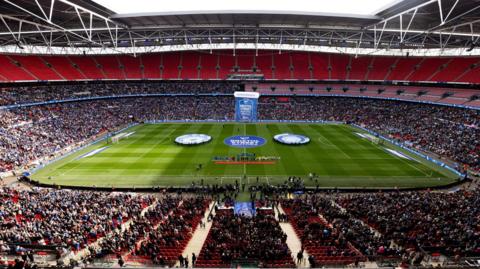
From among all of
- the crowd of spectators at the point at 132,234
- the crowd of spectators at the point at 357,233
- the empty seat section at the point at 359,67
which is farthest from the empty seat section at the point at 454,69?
the crowd of spectators at the point at 132,234

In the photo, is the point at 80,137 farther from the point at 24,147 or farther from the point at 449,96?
the point at 449,96

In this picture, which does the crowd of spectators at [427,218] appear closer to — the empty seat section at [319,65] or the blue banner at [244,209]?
the blue banner at [244,209]

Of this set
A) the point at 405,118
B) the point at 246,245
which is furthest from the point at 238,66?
the point at 246,245

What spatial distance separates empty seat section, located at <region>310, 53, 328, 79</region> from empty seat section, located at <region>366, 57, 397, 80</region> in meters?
9.91

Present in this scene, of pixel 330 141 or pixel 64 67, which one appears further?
pixel 64 67

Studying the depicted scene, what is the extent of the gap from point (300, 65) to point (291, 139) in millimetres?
32617

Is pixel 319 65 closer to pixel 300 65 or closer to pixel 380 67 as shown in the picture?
pixel 300 65

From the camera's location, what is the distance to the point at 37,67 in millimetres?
57250

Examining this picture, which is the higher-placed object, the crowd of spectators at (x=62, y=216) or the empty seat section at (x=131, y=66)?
the empty seat section at (x=131, y=66)

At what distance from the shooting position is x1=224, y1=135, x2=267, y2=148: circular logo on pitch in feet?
138

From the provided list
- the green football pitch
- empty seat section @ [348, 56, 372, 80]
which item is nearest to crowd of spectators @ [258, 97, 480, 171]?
the green football pitch

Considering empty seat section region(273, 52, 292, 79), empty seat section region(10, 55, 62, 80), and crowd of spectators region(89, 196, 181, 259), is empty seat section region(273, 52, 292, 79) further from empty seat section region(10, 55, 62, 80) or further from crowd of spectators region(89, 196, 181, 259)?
crowd of spectators region(89, 196, 181, 259)

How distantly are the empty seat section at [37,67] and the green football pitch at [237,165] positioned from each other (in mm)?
24075

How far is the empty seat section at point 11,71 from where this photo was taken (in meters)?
50.6
